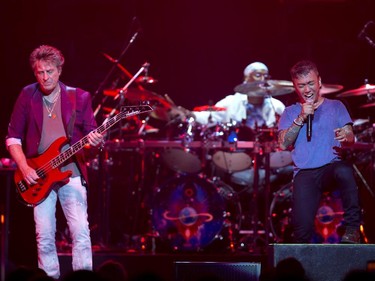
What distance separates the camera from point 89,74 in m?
11.3

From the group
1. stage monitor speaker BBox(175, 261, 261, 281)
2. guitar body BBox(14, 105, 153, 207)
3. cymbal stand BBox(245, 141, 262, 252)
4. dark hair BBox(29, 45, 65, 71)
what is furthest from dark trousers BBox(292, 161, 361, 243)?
cymbal stand BBox(245, 141, 262, 252)

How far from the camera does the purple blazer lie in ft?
20.2

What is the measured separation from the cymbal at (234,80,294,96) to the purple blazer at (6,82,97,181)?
12.2 feet

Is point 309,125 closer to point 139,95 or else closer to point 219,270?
point 219,270

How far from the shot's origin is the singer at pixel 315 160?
6.18 metres

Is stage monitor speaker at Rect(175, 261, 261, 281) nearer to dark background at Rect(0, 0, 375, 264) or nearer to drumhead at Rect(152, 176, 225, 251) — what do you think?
drumhead at Rect(152, 176, 225, 251)

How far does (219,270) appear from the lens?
5.33 meters

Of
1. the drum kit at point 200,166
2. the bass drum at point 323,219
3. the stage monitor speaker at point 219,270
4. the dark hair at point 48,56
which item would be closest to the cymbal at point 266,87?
the drum kit at point 200,166

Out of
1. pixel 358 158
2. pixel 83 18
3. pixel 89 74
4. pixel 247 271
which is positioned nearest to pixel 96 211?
pixel 89 74

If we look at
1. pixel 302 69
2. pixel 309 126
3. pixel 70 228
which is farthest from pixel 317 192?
pixel 70 228

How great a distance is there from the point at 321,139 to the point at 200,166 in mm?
3705

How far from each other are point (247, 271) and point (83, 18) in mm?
6766

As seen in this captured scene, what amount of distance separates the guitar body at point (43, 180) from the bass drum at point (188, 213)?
12.0 feet

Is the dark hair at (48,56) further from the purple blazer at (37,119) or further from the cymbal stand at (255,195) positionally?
the cymbal stand at (255,195)
